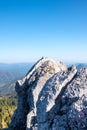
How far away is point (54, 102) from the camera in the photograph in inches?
665

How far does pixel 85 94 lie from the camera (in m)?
15.8

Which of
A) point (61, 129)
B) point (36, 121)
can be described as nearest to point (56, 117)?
point (61, 129)

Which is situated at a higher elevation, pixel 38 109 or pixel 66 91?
pixel 66 91

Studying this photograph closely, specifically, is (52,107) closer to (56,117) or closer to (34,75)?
(56,117)

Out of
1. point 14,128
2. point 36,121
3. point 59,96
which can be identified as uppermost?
point 59,96

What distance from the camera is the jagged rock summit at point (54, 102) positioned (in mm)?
14188

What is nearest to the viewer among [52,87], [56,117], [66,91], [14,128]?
[56,117]

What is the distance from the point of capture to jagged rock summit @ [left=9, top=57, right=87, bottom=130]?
46.5 ft

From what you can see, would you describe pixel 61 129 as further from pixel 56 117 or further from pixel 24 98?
pixel 24 98

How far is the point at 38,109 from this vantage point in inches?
690

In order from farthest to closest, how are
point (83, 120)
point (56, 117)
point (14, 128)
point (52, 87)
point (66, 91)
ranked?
point (14, 128) < point (52, 87) < point (66, 91) < point (56, 117) < point (83, 120)

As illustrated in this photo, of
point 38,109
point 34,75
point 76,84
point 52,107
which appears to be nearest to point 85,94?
point 76,84

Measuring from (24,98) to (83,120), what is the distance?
31.5ft

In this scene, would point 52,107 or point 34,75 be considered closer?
point 52,107
